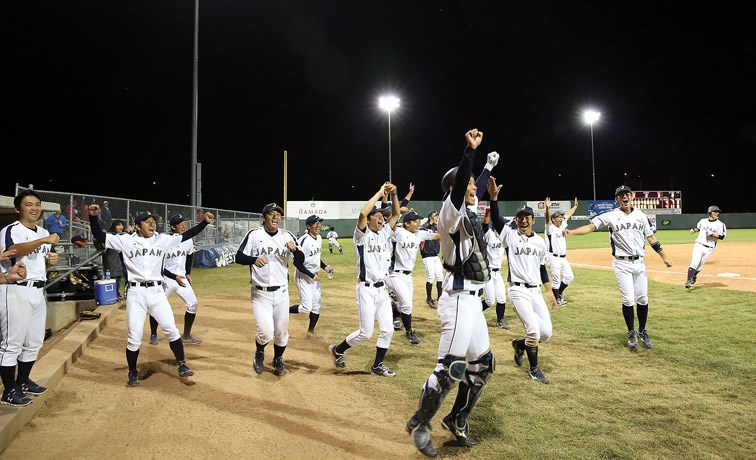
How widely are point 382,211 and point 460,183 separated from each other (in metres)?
3.24

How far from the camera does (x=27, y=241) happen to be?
454cm

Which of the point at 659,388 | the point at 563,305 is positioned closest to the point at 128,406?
the point at 659,388

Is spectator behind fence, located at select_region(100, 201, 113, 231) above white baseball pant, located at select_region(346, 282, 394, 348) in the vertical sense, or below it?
above

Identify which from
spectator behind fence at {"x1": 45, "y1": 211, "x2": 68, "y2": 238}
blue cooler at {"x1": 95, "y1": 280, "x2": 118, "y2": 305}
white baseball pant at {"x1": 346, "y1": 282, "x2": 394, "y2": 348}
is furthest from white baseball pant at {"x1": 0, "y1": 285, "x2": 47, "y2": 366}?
spectator behind fence at {"x1": 45, "y1": 211, "x2": 68, "y2": 238}

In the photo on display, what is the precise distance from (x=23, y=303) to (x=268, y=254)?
256cm

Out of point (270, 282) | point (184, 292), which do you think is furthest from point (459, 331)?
point (184, 292)

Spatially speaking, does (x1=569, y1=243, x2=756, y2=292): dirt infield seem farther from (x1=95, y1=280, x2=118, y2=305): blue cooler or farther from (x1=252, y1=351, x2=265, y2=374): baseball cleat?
(x1=95, y1=280, x2=118, y2=305): blue cooler

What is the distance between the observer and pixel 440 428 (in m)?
4.09

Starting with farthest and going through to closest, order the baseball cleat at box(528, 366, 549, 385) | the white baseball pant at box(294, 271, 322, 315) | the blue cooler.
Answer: the blue cooler, the white baseball pant at box(294, 271, 322, 315), the baseball cleat at box(528, 366, 549, 385)

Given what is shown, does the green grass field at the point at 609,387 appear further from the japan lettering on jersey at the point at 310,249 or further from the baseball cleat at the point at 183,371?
the baseball cleat at the point at 183,371

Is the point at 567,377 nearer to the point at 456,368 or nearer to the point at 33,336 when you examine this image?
the point at 456,368

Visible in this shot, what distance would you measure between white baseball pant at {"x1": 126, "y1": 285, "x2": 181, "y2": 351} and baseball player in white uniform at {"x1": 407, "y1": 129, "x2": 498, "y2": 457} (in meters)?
3.37

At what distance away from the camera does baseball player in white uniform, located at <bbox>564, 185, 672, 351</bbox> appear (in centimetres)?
660

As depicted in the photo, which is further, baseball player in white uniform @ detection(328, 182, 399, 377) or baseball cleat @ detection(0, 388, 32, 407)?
baseball player in white uniform @ detection(328, 182, 399, 377)
